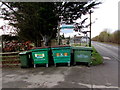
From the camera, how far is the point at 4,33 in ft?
34.7

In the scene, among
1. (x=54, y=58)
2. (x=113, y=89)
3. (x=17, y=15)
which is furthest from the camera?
(x=17, y=15)

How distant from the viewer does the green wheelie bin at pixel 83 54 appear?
6039mm

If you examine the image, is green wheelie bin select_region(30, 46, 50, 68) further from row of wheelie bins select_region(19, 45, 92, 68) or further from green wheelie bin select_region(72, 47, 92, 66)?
green wheelie bin select_region(72, 47, 92, 66)

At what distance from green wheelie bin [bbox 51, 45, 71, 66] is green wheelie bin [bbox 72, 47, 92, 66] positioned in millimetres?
458

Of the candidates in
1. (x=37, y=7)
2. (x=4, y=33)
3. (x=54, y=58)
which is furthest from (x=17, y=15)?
(x=54, y=58)

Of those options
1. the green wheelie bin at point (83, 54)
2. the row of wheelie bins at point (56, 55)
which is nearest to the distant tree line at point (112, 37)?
the green wheelie bin at point (83, 54)

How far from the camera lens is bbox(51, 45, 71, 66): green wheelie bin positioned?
596cm

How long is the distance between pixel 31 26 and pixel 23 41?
234 cm

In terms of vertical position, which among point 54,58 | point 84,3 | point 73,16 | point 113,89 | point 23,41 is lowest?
point 113,89

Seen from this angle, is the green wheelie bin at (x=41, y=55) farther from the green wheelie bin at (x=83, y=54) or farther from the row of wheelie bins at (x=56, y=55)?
the green wheelie bin at (x=83, y=54)

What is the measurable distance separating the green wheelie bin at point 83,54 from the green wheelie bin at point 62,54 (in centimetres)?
46

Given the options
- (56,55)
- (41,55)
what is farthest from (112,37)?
(41,55)

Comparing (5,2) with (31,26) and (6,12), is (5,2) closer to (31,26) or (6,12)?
(6,12)

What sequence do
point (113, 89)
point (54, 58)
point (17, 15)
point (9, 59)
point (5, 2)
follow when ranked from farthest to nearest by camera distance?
point (17, 15)
point (5, 2)
point (9, 59)
point (54, 58)
point (113, 89)
